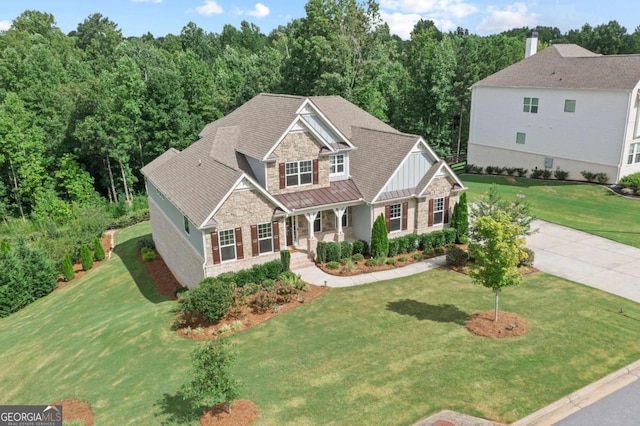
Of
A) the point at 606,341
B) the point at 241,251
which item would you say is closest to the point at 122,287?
the point at 241,251

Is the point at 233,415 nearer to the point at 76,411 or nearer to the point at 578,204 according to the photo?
the point at 76,411

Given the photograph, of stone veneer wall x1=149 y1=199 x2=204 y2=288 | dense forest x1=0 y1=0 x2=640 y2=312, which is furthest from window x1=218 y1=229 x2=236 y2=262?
dense forest x1=0 y1=0 x2=640 y2=312

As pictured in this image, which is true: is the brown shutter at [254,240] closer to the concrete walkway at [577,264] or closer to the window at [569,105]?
the concrete walkway at [577,264]

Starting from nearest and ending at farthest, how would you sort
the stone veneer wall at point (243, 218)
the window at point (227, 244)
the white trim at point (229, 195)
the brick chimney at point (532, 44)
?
the white trim at point (229, 195) → the stone veneer wall at point (243, 218) → the window at point (227, 244) → the brick chimney at point (532, 44)

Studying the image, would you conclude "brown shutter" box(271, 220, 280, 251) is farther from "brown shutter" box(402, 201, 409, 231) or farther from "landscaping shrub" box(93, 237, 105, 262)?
"landscaping shrub" box(93, 237, 105, 262)

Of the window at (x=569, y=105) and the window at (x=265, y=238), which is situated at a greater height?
the window at (x=569, y=105)

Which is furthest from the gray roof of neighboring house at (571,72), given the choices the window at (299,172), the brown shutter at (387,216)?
the window at (299,172)

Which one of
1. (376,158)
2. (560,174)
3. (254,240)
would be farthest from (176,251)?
(560,174)
